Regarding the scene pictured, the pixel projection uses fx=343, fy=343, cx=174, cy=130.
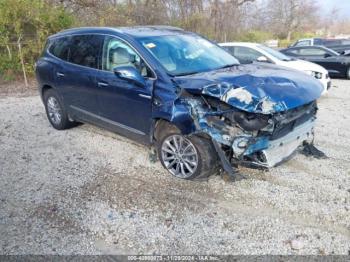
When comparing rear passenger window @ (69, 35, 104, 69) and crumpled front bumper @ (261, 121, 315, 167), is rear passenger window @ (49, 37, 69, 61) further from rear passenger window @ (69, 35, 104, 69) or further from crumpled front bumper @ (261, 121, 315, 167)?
crumpled front bumper @ (261, 121, 315, 167)

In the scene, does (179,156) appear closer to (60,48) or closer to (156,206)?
(156,206)

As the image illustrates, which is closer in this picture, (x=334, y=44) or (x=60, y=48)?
(x=60, y=48)

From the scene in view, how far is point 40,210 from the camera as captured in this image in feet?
12.1

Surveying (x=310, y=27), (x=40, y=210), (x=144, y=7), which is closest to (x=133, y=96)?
(x=40, y=210)

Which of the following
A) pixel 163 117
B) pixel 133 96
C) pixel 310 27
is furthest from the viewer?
pixel 310 27

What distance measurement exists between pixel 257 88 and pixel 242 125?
427 millimetres

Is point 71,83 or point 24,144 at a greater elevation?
point 71,83

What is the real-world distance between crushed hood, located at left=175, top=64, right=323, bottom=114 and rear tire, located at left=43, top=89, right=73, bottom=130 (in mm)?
2828

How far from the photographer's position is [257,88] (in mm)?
3650

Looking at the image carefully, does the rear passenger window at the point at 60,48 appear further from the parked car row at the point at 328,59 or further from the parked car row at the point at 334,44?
the parked car row at the point at 334,44

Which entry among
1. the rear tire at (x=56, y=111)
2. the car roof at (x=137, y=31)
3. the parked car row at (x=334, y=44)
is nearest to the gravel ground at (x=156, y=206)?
the rear tire at (x=56, y=111)

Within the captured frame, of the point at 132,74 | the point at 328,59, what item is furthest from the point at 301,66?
the point at 132,74

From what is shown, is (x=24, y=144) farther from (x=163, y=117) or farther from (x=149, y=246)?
(x=149, y=246)

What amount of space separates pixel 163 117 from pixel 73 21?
10.3 metres
